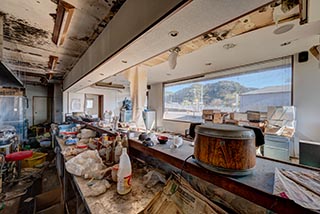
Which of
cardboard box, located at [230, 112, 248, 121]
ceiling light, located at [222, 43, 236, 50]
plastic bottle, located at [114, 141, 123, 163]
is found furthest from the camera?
cardboard box, located at [230, 112, 248, 121]

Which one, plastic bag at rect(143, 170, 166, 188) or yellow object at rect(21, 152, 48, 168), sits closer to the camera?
plastic bag at rect(143, 170, 166, 188)

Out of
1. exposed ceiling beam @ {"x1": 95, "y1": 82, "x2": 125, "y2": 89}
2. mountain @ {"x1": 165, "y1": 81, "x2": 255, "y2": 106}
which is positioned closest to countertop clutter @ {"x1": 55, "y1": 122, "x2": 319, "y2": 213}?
mountain @ {"x1": 165, "y1": 81, "x2": 255, "y2": 106}

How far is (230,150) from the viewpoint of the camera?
2.03ft

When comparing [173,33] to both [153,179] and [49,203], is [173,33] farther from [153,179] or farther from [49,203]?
[49,203]

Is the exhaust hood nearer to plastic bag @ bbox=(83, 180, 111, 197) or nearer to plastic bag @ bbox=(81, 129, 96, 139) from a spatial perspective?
plastic bag @ bbox=(81, 129, 96, 139)

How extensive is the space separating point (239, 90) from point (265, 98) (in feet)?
2.12

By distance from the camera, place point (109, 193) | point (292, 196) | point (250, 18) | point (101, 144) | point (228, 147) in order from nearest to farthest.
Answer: point (292, 196) < point (228, 147) < point (109, 193) < point (250, 18) < point (101, 144)

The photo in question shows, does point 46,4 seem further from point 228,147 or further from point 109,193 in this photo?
point 228,147

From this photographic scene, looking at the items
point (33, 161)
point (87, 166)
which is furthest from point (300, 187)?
point (33, 161)

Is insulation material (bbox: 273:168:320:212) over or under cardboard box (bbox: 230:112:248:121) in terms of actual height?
under

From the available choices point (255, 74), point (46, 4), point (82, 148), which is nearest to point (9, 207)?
point (82, 148)

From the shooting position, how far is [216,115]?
13.3 feet

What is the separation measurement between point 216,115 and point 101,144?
128 inches

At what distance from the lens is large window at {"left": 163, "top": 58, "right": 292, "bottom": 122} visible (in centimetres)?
325
